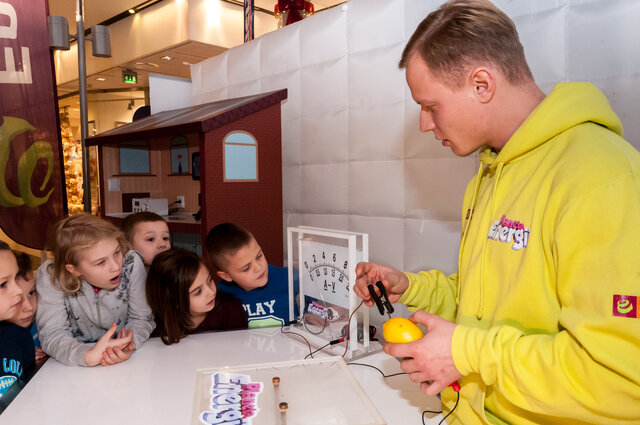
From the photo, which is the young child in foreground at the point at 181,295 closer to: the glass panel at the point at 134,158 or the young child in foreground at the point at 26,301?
the young child in foreground at the point at 26,301

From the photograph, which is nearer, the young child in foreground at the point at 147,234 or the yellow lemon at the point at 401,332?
the yellow lemon at the point at 401,332

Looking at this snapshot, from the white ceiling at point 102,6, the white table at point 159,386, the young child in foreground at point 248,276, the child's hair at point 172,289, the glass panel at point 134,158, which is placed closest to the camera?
the white table at point 159,386

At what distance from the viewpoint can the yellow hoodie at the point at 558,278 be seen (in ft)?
1.92

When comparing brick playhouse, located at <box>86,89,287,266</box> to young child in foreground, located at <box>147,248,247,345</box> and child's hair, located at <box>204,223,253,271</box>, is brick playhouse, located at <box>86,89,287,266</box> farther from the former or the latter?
young child in foreground, located at <box>147,248,247,345</box>

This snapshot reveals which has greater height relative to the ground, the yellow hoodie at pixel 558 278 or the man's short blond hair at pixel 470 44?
the man's short blond hair at pixel 470 44

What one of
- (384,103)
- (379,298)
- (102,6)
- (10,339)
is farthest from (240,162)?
(102,6)

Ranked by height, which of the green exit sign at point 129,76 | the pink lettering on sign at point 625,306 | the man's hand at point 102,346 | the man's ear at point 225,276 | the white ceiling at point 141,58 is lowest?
the man's hand at point 102,346

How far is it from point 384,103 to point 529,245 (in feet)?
4.46

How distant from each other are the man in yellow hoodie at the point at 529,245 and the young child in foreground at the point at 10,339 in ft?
3.66

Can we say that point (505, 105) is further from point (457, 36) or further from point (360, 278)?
point (360, 278)

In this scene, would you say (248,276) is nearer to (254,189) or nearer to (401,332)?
(254,189)

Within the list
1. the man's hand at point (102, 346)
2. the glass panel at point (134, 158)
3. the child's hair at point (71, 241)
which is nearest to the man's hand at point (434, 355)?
the man's hand at point (102, 346)

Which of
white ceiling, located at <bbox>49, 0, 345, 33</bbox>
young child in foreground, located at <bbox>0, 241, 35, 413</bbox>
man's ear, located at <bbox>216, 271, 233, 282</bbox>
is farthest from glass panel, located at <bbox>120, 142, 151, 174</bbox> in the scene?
white ceiling, located at <bbox>49, 0, 345, 33</bbox>

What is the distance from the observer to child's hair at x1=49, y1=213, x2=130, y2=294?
1496mm
